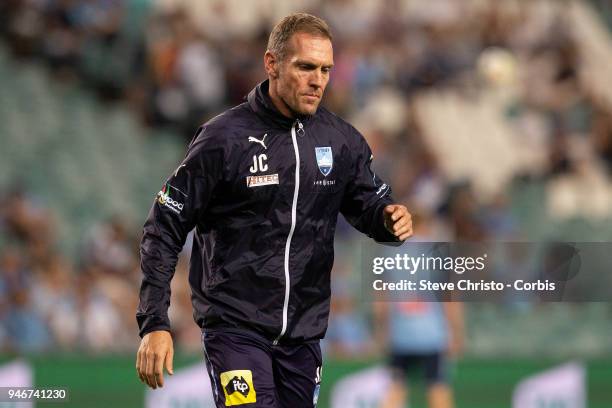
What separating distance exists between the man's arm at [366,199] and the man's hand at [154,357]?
111 centimetres

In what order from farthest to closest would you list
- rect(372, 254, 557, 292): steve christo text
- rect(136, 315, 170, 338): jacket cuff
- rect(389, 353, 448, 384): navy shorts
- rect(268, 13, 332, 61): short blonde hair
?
rect(389, 353, 448, 384): navy shorts → rect(372, 254, 557, 292): steve christo text → rect(268, 13, 332, 61): short blonde hair → rect(136, 315, 170, 338): jacket cuff

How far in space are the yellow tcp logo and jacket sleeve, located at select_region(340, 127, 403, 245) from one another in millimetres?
882

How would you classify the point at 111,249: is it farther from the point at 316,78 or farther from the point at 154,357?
the point at 154,357

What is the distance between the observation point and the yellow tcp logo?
5.24 m

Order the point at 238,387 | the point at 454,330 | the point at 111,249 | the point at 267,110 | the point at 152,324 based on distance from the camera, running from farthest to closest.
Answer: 1. the point at 111,249
2. the point at 454,330
3. the point at 267,110
4. the point at 238,387
5. the point at 152,324

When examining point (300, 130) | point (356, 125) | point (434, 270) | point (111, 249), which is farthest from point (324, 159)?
point (356, 125)

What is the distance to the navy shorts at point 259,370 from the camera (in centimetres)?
527

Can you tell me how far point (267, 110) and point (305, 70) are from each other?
0.89 feet

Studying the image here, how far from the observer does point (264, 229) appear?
5363 mm

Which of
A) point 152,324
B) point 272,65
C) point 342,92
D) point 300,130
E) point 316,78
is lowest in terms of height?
point 152,324

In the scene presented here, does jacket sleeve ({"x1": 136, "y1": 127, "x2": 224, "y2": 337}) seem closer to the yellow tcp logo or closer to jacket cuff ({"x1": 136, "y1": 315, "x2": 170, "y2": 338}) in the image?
jacket cuff ({"x1": 136, "y1": 315, "x2": 170, "y2": 338})

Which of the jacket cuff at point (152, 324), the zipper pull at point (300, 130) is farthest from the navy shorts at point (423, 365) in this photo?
the jacket cuff at point (152, 324)

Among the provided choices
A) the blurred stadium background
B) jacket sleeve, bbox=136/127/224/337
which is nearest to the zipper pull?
jacket sleeve, bbox=136/127/224/337

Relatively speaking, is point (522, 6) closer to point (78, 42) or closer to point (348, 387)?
point (78, 42)
